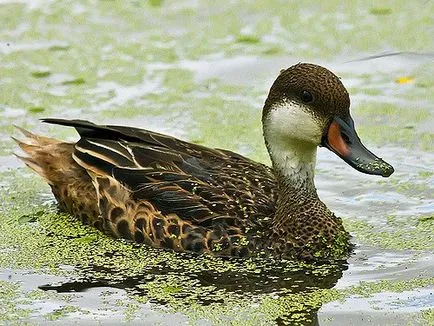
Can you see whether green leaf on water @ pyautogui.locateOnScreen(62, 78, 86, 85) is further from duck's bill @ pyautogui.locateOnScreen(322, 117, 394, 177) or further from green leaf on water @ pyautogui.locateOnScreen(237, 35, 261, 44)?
duck's bill @ pyautogui.locateOnScreen(322, 117, 394, 177)

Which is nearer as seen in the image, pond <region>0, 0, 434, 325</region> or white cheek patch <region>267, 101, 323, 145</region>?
pond <region>0, 0, 434, 325</region>

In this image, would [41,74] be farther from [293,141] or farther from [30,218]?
[293,141]

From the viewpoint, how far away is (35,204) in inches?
419

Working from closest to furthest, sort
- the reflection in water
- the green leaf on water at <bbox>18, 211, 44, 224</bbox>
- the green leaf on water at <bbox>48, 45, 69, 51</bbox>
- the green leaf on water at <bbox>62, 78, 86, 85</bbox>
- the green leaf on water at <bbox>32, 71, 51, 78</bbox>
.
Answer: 1. the reflection in water
2. the green leaf on water at <bbox>18, 211, 44, 224</bbox>
3. the green leaf on water at <bbox>62, 78, 86, 85</bbox>
4. the green leaf on water at <bbox>32, 71, 51, 78</bbox>
5. the green leaf on water at <bbox>48, 45, 69, 51</bbox>

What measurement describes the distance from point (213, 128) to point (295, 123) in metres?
2.80

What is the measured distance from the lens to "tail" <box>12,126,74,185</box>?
33.9 ft

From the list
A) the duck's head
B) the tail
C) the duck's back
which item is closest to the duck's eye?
the duck's head

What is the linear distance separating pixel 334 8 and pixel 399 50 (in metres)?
1.40

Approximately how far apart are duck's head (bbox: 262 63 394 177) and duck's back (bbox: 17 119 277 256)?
0.58 metres

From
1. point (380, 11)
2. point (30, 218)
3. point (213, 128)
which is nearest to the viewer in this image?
point (30, 218)

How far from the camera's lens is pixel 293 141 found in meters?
9.45

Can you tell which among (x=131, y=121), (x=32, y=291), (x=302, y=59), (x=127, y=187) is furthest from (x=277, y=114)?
(x=302, y=59)

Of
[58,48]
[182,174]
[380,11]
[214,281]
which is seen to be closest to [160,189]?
[182,174]

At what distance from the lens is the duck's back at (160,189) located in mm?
9312
